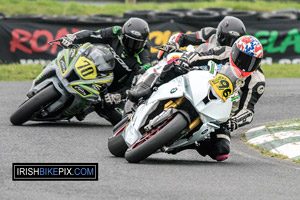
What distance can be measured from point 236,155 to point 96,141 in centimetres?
172

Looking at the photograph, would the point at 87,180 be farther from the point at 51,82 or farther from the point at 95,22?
the point at 95,22

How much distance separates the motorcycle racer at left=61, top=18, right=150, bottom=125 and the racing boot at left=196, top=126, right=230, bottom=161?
106 inches

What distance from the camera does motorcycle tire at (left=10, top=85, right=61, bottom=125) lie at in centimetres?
983

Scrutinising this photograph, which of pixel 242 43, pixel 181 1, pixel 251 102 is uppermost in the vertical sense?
pixel 242 43

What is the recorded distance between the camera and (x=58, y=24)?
1852 centimetres

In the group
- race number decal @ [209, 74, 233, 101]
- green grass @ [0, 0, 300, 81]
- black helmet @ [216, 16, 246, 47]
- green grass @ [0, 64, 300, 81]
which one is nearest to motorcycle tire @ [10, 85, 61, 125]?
black helmet @ [216, 16, 246, 47]

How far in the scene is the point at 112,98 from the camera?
34.8ft

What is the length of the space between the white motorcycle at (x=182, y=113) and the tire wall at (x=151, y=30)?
36.0 feet

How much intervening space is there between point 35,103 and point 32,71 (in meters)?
8.02

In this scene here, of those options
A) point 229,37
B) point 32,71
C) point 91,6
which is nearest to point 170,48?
point 229,37

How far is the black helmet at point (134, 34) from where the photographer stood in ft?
34.1

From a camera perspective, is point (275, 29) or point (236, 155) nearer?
point (236, 155)

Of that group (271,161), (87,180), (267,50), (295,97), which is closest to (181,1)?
(267,50)

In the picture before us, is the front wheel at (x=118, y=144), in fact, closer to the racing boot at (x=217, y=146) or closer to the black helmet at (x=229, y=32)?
the racing boot at (x=217, y=146)
